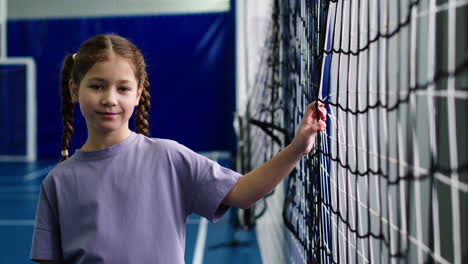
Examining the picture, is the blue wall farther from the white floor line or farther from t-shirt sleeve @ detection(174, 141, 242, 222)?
t-shirt sleeve @ detection(174, 141, 242, 222)

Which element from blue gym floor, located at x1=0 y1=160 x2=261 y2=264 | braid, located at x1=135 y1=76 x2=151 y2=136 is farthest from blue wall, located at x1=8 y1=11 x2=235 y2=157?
braid, located at x1=135 y1=76 x2=151 y2=136

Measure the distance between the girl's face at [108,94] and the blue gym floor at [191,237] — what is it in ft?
5.14

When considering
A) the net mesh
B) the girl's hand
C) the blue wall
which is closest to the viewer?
the net mesh

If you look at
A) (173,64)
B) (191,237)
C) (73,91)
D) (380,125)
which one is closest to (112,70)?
(73,91)

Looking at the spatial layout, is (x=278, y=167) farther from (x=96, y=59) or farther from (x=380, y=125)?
(x=96, y=59)

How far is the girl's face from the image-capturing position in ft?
2.88

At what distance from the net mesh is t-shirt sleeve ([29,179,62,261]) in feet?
1.59

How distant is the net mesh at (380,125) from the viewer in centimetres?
52

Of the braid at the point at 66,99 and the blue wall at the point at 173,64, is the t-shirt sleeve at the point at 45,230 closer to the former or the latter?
the braid at the point at 66,99

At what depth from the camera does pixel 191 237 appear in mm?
2816

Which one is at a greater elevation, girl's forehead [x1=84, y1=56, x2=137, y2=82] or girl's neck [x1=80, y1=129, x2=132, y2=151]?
girl's forehead [x1=84, y1=56, x2=137, y2=82]

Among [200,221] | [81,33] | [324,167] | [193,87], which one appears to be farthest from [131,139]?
[81,33]

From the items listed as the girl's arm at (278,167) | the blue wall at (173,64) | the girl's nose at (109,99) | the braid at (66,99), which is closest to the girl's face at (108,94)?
the girl's nose at (109,99)

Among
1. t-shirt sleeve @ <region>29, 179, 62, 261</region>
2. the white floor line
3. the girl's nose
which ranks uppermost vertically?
the girl's nose
